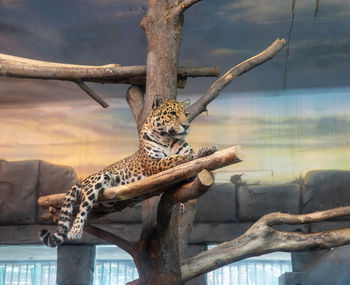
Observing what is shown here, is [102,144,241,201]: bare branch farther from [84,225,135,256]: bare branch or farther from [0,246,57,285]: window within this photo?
[0,246,57,285]: window

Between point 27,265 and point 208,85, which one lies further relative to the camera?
point 27,265

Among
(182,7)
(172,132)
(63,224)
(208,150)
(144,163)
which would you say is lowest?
(63,224)

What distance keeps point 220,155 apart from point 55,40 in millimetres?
5074

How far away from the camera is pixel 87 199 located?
12.4 feet

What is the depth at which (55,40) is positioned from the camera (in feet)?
23.8

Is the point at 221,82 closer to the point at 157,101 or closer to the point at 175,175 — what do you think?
the point at 157,101

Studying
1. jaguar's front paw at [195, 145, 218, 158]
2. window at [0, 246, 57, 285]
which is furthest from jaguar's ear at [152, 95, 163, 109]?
window at [0, 246, 57, 285]

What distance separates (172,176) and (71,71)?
2.12 meters

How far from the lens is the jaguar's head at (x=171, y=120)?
3.96 meters

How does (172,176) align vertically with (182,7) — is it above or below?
below

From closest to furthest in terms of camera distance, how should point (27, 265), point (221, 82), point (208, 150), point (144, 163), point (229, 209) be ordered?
1. point (208, 150)
2. point (144, 163)
3. point (221, 82)
4. point (229, 209)
5. point (27, 265)

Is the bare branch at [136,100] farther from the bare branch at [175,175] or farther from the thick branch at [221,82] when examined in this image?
the bare branch at [175,175]

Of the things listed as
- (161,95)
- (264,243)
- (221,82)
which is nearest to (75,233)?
(161,95)

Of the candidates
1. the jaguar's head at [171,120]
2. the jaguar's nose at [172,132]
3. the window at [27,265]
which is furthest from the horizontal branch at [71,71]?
the window at [27,265]
